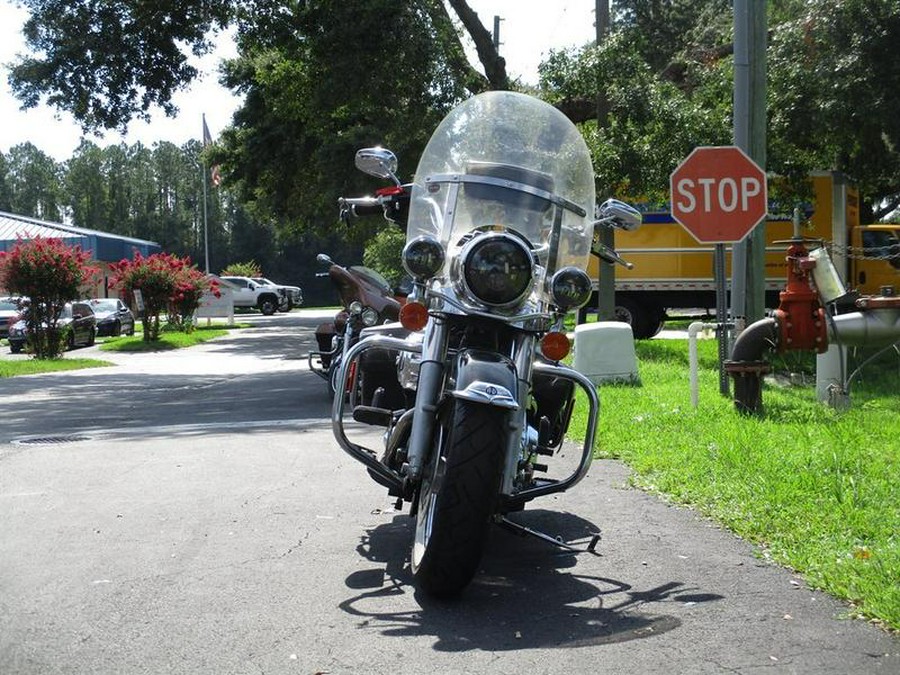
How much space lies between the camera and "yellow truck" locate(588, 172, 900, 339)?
22.9m

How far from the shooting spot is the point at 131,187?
347 feet

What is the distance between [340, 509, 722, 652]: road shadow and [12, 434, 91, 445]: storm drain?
5.44m

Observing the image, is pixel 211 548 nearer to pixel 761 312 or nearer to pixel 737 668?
pixel 737 668

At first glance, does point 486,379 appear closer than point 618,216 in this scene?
Yes

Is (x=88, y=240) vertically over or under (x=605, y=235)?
over

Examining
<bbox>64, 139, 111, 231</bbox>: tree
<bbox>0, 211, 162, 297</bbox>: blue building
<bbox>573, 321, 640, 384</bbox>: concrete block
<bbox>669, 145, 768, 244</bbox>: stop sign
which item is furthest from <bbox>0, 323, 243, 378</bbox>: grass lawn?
<bbox>64, 139, 111, 231</bbox>: tree

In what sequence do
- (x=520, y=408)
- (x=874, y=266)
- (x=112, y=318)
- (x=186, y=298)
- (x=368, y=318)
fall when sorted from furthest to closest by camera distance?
(x=112, y=318) → (x=186, y=298) → (x=874, y=266) → (x=368, y=318) → (x=520, y=408)

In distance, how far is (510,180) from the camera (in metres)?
5.45

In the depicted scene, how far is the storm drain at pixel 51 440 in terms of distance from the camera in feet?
33.7

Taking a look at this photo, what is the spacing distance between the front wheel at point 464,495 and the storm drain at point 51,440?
6.61 metres

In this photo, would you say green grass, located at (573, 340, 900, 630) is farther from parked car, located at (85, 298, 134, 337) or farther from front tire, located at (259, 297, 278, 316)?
front tire, located at (259, 297, 278, 316)

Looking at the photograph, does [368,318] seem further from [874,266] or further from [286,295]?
[286,295]

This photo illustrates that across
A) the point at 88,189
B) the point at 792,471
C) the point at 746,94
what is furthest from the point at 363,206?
the point at 88,189

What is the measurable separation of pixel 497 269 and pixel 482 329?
0.31 metres
